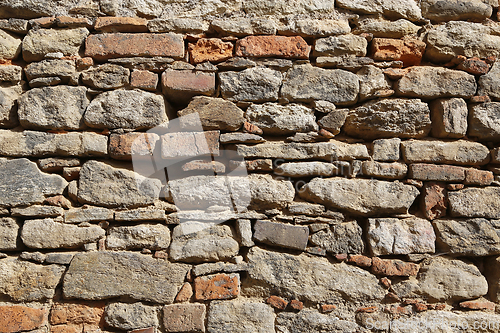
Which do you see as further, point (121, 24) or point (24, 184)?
point (121, 24)

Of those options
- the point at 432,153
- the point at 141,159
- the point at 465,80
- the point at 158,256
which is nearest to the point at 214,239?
the point at 158,256

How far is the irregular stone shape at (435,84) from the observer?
1.79 m

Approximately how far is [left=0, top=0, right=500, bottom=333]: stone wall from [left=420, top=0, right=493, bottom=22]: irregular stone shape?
12 mm

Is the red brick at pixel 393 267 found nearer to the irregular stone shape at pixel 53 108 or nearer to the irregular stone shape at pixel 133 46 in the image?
the irregular stone shape at pixel 133 46

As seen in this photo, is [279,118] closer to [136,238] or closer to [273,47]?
[273,47]

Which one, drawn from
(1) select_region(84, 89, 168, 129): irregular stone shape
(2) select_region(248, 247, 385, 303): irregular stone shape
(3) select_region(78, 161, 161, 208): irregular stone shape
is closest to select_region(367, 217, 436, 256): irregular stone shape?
(2) select_region(248, 247, 385, 303): irregular stone shape

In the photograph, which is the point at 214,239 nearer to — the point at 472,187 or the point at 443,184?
the point at 443,184

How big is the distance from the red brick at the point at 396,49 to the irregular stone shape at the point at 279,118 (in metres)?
0.51

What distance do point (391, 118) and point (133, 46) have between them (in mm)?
1363

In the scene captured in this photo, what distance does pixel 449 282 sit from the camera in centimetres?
168

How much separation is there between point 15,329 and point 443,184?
7.05ft

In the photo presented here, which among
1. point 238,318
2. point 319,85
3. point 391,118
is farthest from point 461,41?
point 238,318

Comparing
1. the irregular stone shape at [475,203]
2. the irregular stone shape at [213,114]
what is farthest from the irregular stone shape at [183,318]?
the irregular stone shape at [475,203]

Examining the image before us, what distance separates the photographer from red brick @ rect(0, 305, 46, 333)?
1.56 m
